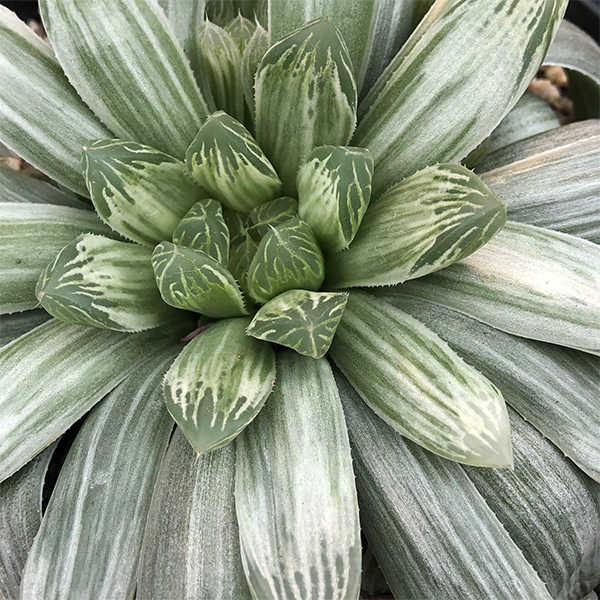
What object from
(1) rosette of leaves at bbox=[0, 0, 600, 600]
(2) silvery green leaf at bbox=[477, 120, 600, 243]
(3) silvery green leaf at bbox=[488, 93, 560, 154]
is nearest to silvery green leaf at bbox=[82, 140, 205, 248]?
(1) rosette of leaves at bbox=[0, 0, 600, 600]

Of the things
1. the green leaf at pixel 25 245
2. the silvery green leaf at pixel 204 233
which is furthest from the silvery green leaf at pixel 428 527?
the green leaf at pixel 25 245

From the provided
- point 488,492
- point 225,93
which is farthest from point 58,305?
point 488,492

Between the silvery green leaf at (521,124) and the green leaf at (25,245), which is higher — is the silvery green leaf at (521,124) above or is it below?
below

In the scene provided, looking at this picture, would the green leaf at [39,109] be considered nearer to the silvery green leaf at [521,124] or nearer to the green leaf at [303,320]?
the green leaf at [303,320]

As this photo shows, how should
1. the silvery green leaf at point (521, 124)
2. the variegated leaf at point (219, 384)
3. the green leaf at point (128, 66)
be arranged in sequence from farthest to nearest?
the silvery green leaf at point (521, 124) → the green leaf at point (128, 66) → the variegated leaf at point (219, 384)

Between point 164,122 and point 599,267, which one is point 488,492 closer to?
point 599,267

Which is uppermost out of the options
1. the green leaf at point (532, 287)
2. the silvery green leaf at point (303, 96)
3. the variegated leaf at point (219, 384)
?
the silvery green leaf at point (303, 96)

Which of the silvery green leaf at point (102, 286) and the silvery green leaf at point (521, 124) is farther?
the silvery green leaf at point (521, 124)

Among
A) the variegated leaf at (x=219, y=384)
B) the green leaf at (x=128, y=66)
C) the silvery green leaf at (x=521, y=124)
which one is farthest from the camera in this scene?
the silvery green leaf at (x=521, y=124)

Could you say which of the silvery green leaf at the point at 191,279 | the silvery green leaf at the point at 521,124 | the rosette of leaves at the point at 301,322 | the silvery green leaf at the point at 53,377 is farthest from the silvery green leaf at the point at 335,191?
the silvery green leaf at the point at 521,124
